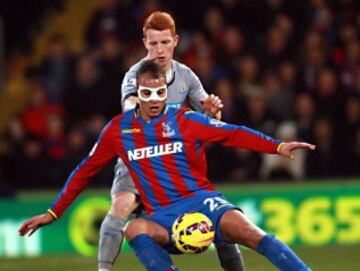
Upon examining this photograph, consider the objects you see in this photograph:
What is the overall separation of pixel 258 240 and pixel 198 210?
1.63ft

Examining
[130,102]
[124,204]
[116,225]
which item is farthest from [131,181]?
[130,102]

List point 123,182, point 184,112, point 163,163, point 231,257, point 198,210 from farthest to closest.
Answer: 1. point 123,182
2. point 231,257
3. point 184,112
4. point 163,163
5. point 198,210

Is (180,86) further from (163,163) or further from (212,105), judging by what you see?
(163,163)

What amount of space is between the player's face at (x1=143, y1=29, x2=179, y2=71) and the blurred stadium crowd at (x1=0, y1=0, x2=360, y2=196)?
213 inches

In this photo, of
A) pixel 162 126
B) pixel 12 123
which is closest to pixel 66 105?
pixel 12 123

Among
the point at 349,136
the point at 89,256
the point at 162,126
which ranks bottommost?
the point at 89,256

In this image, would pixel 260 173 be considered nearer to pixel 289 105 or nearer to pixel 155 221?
pixel 289 105

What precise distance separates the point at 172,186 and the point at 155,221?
10.9 inches

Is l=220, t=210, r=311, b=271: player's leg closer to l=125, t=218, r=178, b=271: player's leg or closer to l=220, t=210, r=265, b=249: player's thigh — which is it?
l=220, t=210, r=265, b=249: player's thigh

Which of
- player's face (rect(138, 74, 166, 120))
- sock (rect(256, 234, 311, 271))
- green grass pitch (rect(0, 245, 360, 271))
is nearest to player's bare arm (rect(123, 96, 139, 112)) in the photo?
player's face (rect(138, 74, 166, 120))

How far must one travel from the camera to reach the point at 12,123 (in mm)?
14617

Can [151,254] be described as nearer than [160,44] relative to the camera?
Yes

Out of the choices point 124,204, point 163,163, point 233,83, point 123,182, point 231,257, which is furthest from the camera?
point 233,83

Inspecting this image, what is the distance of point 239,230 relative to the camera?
746cm
